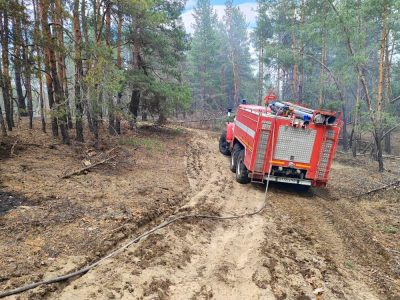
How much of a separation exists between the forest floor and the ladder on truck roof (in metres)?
0.72

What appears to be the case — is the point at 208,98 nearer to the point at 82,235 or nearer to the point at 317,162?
the point at 317,162

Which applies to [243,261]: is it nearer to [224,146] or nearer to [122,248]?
[122,248]

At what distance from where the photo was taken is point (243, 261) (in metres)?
5.00

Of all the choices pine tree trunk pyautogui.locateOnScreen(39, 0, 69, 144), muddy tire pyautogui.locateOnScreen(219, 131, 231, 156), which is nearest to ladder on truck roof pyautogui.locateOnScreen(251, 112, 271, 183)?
muddy tire pyautogui.locateOnScreen(219, 131, 231, 156)

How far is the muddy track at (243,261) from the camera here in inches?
162

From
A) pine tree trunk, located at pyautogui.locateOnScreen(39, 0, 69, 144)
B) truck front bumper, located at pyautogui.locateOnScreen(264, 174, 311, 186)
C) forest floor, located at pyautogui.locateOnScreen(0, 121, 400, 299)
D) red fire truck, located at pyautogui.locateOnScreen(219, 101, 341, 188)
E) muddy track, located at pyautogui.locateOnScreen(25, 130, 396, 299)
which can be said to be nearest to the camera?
muddy track, located at pyautogui.locateOnScreen(25, 130, 396, 299)

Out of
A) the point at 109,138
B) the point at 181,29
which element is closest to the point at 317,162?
the point at 109,138

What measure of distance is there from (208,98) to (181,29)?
62.2 feet

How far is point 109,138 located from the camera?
1400cm

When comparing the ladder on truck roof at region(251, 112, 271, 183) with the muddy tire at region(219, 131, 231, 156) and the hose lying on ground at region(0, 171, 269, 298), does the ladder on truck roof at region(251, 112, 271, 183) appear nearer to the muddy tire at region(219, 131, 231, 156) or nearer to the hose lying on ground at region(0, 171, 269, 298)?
the hose lying on ground at region(0, 171, 269, 298)

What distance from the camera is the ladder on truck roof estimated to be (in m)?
8.72

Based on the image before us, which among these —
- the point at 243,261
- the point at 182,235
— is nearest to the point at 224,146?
the point at 182,235

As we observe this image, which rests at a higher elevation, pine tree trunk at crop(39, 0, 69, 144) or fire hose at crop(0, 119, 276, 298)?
pine tree trunk at crop(39, 0, 69, 144)

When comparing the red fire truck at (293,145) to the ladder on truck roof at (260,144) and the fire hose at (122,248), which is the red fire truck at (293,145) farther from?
the fire hose at (122,248)
